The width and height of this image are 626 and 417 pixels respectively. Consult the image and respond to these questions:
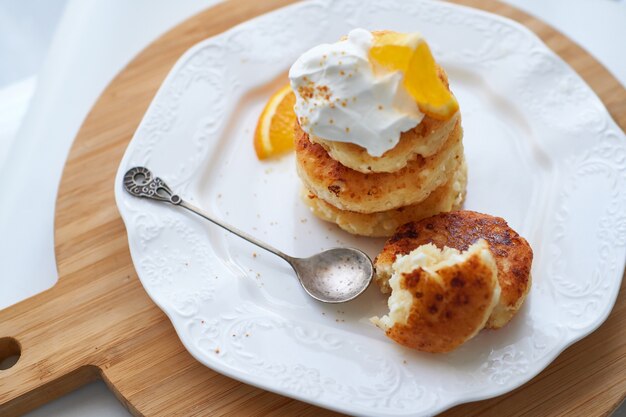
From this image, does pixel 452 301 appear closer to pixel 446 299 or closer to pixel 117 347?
pixel 446 299

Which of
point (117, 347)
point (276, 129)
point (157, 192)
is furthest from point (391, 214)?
point (117, 347)

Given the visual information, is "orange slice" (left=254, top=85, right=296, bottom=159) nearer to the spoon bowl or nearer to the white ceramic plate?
the white ceramic plate

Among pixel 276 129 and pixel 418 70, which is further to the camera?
pixel 276 129

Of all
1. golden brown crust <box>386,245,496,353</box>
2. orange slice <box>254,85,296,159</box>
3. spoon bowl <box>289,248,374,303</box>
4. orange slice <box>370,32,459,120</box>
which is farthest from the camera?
orange slice <box>254,85,296,159</box>

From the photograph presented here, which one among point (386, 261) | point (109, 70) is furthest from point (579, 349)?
point (109, 70)

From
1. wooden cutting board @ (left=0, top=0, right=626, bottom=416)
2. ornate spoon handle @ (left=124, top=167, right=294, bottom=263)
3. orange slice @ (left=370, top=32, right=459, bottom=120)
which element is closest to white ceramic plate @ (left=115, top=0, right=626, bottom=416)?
ornate spoon handle @ (left=124, top=167, right=294, bottom=263)
